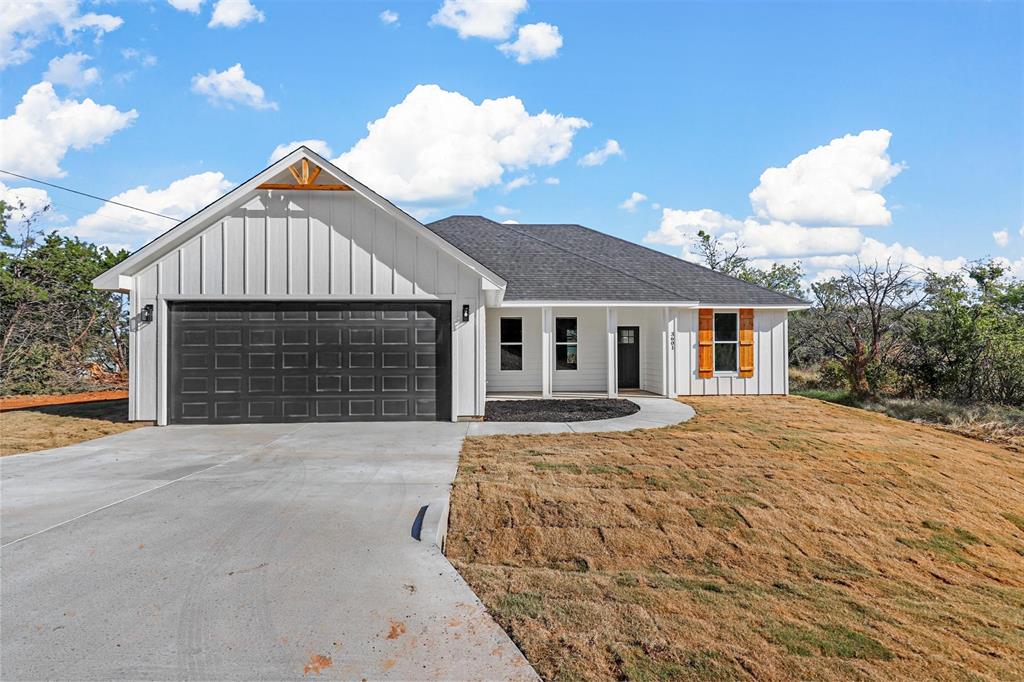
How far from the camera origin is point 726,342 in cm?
1584

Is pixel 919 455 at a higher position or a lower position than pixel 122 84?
lower

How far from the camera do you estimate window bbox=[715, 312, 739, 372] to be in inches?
624

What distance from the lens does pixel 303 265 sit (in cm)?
1083

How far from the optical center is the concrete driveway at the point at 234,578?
2.94 meters

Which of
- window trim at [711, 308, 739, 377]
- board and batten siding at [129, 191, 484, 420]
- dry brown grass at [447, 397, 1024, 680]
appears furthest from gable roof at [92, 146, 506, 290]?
window trim at [711, 308, 739, 377]

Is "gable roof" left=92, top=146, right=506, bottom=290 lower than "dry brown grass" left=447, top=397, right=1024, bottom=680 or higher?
higher

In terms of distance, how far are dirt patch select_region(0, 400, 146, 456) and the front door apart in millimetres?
12287

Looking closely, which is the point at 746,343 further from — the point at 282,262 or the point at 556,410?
the point at 282,262

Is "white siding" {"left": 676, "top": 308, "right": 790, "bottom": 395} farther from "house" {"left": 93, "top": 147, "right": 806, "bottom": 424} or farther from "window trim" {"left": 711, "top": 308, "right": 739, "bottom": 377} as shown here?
"house" {"left": 93, "top": 147, "right": 806, "bottom": 424}

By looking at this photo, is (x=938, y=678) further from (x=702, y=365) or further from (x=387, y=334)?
(x=702, y=365)

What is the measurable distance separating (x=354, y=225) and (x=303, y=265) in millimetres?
1276

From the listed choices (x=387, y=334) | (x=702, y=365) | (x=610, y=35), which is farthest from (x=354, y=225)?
(x=702, y=365)

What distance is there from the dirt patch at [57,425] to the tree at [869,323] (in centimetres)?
1797

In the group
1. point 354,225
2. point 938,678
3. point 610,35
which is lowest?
point 938,678
